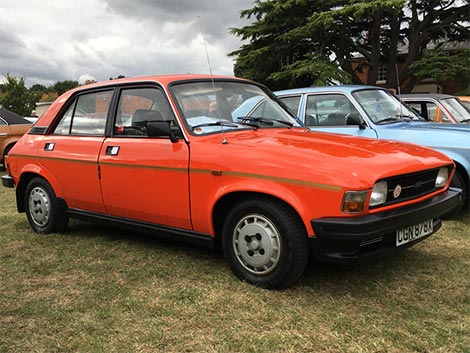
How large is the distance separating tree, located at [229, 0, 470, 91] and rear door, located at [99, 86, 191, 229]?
19116 mm

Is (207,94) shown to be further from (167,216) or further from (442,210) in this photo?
(442,210)

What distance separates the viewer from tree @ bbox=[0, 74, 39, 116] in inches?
1543

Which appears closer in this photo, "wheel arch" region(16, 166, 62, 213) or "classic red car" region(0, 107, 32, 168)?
"wheel arch" region(16, 166, 62, 213)

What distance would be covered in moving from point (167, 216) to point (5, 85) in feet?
135

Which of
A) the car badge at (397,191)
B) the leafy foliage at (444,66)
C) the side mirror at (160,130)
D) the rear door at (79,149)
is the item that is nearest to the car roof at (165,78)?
the rear door at (79,149)

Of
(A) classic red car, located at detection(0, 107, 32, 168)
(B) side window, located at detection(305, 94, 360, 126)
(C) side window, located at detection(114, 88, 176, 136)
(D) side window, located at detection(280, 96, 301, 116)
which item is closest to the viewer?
(C) side window, located at detection(114, 88, 176, 136)

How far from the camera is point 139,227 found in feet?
13.8

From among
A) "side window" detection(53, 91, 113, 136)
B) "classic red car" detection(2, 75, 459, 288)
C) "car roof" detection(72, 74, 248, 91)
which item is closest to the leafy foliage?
"classic red car" detection(2, 75, 459, 288)

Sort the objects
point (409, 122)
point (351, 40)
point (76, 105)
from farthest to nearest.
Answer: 1. point (351, 40)
2. point (409, 122)
3. point (76, 105)

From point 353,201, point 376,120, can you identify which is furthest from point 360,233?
point 376,120

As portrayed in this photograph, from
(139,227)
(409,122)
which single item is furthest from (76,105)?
(409,122)

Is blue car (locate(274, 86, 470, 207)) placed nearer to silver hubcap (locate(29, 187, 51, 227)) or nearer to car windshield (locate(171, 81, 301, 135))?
car windshield (locate(171, 81, 301, 135))

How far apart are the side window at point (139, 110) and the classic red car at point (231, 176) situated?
13 mm

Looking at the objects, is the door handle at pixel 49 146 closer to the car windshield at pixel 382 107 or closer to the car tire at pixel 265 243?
the car tire at pixel 265 243
